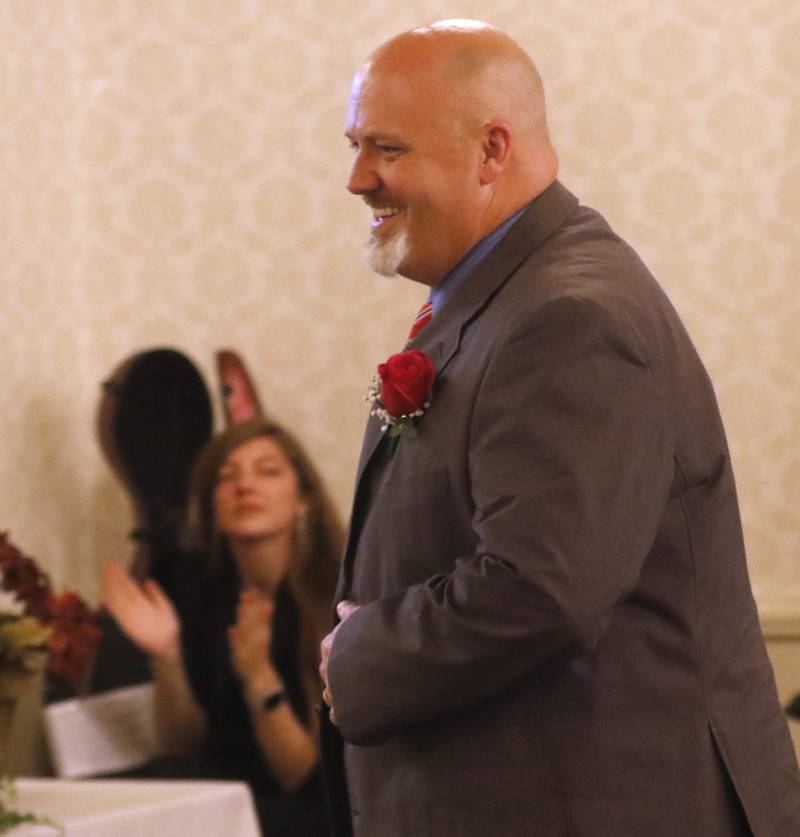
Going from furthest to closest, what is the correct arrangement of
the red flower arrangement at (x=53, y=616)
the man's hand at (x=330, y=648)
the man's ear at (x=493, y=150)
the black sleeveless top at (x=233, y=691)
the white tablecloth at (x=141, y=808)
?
the black sleeveless top at (x=233, y=691)
the red flower arrangement at (x=53, y=616)
the white tablecloth at (x=141, y=808)
the man's ear at (x=493, y=150)
the man's hand at (x=330, y=648)

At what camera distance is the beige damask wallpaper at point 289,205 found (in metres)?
3.74

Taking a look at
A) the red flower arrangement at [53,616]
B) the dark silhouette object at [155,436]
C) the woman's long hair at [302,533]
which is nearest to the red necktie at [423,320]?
the red flower arrangement at [53,616]

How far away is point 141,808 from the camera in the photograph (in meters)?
2.66

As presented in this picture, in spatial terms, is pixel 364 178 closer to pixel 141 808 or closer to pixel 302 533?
pixel 141 808

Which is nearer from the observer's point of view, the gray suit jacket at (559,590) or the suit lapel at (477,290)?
the gray suit jacket at (559,590)

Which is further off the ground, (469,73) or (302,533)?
(469,73)

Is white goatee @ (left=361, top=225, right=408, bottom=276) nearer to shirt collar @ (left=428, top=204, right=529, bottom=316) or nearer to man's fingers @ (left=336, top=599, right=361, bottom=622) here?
shirt collar @ (left=428, top=204, right=529, bottom=316)

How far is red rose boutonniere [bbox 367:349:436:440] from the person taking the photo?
1.52m

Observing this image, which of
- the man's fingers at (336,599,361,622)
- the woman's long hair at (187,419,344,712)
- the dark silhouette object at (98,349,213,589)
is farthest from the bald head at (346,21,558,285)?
the dark silhouette object at (98,349,213,589)

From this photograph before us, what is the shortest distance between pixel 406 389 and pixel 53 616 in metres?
1.50

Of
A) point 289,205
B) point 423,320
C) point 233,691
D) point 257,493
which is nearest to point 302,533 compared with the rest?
point 257,493

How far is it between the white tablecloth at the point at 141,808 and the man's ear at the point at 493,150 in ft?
5.03

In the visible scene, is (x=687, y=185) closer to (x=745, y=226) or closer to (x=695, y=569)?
(x=745, y=226)

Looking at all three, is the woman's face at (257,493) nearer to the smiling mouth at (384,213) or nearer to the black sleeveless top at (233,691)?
the black sleeveless top at (233,691)
